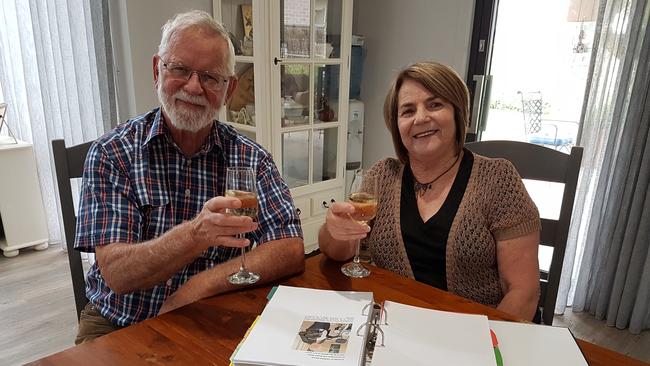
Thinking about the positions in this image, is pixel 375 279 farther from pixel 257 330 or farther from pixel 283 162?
pixel 283 162

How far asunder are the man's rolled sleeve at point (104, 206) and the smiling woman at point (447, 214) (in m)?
0.54

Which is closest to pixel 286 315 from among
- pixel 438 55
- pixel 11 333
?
pixel 11 333

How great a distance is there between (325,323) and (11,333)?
2001 mm

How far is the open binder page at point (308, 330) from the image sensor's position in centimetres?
76

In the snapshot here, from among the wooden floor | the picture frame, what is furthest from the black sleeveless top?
the picture frame

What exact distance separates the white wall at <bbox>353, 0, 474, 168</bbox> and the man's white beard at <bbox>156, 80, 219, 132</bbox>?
1.84 meters

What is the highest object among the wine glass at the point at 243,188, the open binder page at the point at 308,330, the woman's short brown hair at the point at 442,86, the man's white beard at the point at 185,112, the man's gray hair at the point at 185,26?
the man's gray hair at the point at 185,26

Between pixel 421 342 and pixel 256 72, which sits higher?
pixel 256 72

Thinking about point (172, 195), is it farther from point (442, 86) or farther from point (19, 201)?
point (19, 201)

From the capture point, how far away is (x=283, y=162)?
2947 millimetres

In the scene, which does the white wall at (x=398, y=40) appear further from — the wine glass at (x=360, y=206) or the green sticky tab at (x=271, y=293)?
the green sticky tab at (x=271, y=293)

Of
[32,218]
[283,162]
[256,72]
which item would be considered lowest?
[32,218]

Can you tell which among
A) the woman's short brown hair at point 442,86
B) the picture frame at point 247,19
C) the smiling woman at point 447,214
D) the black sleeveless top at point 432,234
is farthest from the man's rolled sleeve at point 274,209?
the picture frame at point 247,19

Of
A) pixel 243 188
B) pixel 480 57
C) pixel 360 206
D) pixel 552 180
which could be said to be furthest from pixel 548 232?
pixel 480 57
